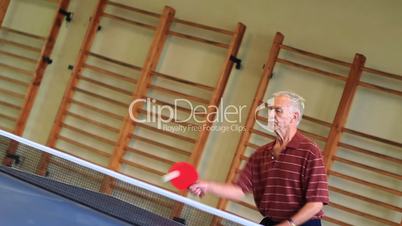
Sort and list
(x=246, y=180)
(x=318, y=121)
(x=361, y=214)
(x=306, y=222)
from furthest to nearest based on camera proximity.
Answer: (x=318, y=121) → (x=361, y=214) → (x=246, y=180) → (x=306, y=222)

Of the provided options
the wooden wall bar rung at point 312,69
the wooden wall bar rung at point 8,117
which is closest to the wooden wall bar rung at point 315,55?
the wooden wall bar rung at point 312,69

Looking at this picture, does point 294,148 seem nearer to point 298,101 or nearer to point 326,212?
point 298,101

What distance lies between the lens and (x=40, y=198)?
2424 mm

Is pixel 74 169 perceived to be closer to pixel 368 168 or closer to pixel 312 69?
pixel 312 69

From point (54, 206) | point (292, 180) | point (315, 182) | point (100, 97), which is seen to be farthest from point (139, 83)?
point (315, 182)

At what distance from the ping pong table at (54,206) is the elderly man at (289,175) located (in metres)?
0.44

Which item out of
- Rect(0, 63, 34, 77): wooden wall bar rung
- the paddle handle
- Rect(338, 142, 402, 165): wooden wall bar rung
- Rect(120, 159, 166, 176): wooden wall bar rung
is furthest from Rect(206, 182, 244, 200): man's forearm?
Rect(0, 63, 34, 77): wooden wall bar rung

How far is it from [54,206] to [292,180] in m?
1.15

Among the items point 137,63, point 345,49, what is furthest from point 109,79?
point 345,49

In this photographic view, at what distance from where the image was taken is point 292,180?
7.53 ft

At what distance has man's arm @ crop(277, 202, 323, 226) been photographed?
216 cm

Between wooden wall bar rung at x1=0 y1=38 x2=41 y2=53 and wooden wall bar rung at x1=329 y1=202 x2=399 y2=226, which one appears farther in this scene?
wooden wall bar rung at x1=0 y1=38 x2=41 y2=53

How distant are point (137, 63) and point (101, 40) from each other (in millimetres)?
570

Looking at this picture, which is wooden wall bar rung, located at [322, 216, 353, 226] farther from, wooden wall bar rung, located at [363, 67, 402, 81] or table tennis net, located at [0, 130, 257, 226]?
wooden wall bar rung, located at [363, 67, 402, 81]
